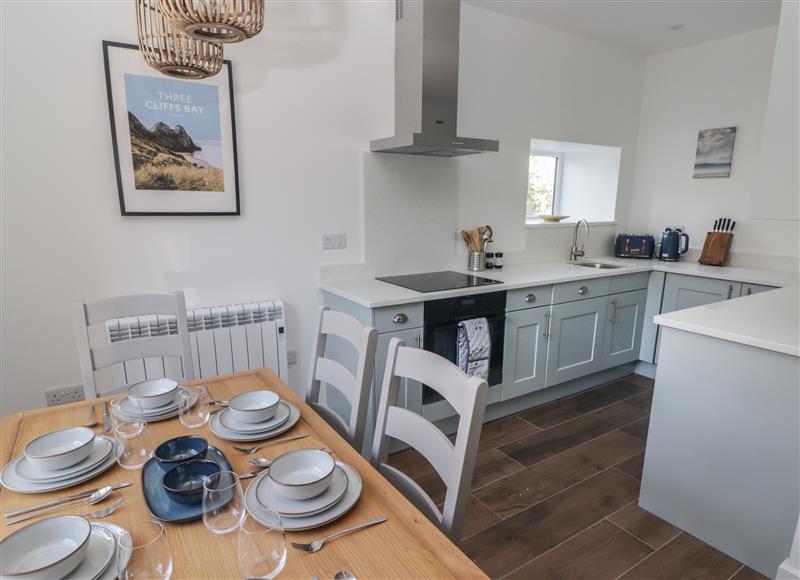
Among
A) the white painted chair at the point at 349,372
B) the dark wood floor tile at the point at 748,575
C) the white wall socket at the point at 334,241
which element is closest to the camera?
the white painted chair at the point at 349,372

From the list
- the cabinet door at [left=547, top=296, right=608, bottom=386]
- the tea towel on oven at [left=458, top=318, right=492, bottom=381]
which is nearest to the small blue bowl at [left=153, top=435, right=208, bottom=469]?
the tea towel on oven at [left=458, top=318, right=492, bottom=381]

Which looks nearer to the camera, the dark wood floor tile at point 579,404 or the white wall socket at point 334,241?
→ the white wall socket at point 334,241

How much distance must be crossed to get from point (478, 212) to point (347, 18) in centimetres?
148

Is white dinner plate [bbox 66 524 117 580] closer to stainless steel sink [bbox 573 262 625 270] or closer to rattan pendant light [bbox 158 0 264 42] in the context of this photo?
rattan pendant light [bbox 158 0 264 42]

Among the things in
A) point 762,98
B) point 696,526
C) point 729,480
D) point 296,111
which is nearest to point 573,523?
point 696,526

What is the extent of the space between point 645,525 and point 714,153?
9.96 feet

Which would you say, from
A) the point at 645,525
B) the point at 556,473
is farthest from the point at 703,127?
the point at 645,525

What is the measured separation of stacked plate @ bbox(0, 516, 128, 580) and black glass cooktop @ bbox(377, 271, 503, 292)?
6.06 ft

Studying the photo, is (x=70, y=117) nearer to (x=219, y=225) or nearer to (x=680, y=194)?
(x=219, y=225)

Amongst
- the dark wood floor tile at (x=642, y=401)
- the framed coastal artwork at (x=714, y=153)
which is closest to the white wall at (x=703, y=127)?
the framed coastal artwork at (x=714, y=153)

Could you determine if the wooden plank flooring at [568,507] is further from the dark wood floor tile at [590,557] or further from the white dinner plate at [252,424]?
the white dinner plate at [252,424]

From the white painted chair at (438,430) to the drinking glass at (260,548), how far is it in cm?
38

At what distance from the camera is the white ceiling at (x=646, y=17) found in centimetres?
290

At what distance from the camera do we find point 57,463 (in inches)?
39.5
